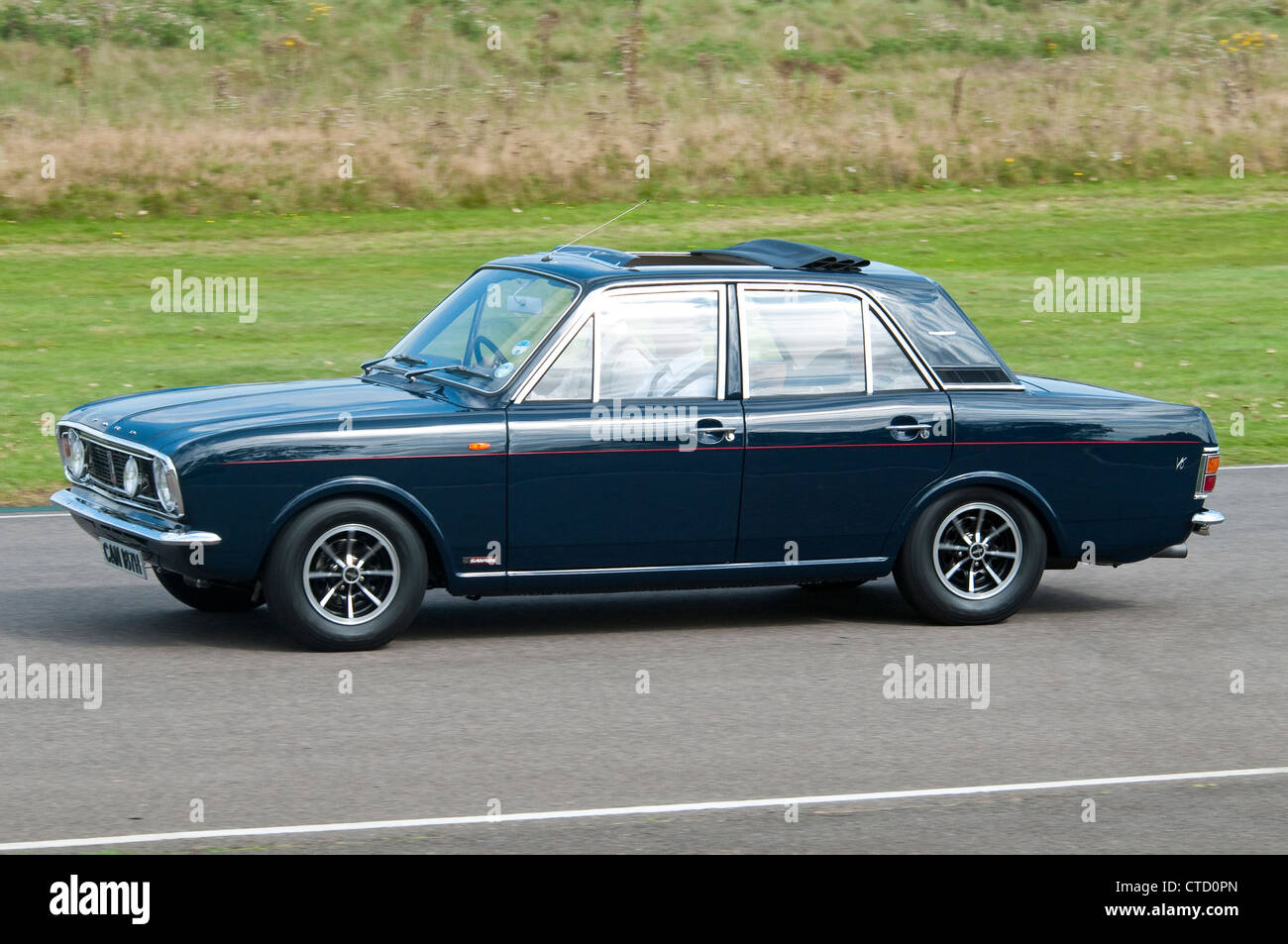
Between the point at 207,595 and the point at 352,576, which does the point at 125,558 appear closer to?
the point at 207,595

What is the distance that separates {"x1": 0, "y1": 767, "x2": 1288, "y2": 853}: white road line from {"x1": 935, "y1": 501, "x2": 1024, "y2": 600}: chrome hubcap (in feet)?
8.23

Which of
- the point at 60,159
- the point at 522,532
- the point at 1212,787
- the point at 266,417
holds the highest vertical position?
the point at 60,159

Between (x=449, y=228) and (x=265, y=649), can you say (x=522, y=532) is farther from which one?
(x=449, y=228)

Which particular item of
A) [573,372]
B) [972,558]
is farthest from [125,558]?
[972,558]

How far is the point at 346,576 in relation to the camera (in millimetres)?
8438

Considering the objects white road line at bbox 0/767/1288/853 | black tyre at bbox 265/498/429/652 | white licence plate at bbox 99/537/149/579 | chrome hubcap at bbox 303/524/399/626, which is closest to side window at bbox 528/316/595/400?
black tyre at bbox 265/498/429/652

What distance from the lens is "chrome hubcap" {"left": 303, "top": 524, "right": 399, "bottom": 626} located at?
8.41m

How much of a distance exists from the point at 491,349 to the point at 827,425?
1644 millimetres

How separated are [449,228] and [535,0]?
1614cm

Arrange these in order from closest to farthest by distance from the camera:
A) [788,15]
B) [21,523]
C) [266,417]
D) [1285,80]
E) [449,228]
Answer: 1. [266,417]
2. [21,523]
3. [449,228]
4. [1285,80]
5. [788,15]

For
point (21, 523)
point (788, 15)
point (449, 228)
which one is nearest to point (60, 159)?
point (449, 228)

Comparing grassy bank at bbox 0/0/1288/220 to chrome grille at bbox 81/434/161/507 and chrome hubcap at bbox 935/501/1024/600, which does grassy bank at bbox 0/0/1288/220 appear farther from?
chrome hubcap at bbox 935/501/1024/600

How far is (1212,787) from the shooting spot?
6.82 m

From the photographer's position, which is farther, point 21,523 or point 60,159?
point 60,159
